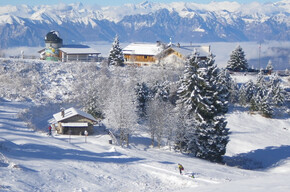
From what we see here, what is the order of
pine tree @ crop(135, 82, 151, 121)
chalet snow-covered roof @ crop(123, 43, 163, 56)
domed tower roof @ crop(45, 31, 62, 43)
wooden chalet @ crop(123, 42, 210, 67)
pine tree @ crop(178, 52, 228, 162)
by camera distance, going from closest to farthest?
1. pine tree @ crop(178, 52, 228, 162)
2. pine tree @ crop(135, 82, 151, 121)
3. domed tower roof @ crop(45, 31, 62, 43)
4. wooden chalet @ crop(123, 42, 210, 67)
5. chalet snow-covered roof @ crop(123, 43, 163, 56)

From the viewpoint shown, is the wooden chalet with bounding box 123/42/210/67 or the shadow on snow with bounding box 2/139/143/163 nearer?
the shadow on snow with bounding box 2/139/143/163

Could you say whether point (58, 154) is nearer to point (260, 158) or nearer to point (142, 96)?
point (142, 96)

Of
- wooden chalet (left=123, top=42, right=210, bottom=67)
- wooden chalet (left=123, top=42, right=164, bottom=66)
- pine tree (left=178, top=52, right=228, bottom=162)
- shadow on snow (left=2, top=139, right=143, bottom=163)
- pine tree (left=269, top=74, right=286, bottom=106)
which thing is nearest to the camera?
shadow on snow (left=2, top=139, right=143, bottom=163)

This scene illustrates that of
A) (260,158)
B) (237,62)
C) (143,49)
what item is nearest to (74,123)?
(260,158)

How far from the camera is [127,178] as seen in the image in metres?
27.4

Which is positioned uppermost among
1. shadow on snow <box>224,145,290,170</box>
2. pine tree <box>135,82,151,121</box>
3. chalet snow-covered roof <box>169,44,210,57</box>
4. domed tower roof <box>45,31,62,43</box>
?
domed tower roof <box>45,31,62,43</box>

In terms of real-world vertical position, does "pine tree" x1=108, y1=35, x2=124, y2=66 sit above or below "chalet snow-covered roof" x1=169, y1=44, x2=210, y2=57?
below

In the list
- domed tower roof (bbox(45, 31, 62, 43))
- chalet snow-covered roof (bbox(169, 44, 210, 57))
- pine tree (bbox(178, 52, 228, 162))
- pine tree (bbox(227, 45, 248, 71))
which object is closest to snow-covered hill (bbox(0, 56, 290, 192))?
pine tree (bbox(178, 52, 228, 162))

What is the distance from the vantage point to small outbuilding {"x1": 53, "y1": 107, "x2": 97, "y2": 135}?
4419cm

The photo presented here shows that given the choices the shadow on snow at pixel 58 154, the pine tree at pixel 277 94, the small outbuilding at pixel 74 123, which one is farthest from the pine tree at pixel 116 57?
the shadow on snow at pixel 58 154

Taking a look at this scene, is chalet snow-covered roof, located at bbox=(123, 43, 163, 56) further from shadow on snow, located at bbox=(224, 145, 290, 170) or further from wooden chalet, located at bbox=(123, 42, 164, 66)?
shadow on snow, located at bbox=(224, 145, 290, 170)

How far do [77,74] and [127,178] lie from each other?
42.2m

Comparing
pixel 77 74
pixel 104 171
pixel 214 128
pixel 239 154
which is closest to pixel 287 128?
pixel 239 154

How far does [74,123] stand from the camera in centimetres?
4462
